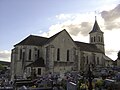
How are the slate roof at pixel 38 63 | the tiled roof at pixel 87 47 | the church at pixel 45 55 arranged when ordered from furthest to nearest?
the tiled roof at pixel 87 47 < the church at pixel 45 55 < the slate roof at pixel 38 63

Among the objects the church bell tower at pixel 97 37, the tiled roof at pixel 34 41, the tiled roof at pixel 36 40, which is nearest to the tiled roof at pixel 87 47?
the church bell tower at pixel 97 37

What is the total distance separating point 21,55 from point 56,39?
28.8 ft

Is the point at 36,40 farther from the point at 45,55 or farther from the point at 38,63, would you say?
the point at 38,63

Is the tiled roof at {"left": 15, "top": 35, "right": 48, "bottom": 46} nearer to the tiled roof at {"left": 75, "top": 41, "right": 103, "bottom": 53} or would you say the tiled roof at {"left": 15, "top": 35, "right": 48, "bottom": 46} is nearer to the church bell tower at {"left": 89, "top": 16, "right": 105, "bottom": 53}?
the tiled roof at {"left": 75, "top": 41, "right": 103, "bottom": 53}

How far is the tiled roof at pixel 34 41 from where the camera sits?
4592 cm

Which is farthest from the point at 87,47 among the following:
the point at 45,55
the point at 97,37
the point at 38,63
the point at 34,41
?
the point at 38,63

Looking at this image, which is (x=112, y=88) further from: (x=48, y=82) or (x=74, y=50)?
(x=74, y=50)

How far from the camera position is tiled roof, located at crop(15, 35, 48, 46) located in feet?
151

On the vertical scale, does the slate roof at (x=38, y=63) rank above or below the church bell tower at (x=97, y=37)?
below

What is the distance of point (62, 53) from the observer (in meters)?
45.6

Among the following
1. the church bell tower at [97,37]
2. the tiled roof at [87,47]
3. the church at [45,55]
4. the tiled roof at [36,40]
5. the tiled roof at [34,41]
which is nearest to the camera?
the church at [45,55]

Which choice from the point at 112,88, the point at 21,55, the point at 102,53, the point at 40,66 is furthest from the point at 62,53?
the point at 112,88

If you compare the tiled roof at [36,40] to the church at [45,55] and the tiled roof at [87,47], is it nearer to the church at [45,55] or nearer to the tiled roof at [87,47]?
the church at [45,55]

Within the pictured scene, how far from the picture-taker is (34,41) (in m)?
47.2
